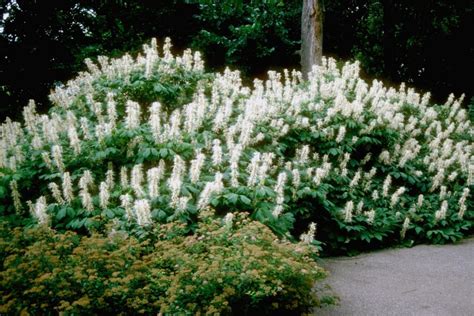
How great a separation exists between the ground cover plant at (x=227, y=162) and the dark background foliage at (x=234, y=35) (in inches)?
211

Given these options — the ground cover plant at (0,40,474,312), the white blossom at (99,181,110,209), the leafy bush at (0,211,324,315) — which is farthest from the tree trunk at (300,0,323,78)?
the leafy bush at (0,211,324,315)

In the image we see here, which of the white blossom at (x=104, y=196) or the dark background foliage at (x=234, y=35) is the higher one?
the dark background foliage at (x=234, y=35)

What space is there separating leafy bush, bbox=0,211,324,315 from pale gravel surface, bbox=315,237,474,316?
922 millimetres

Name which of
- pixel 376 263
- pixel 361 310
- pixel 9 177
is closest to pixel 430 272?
pixel 376 263

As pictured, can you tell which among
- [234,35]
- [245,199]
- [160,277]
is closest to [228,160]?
[245,199]

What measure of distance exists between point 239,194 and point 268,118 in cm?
227

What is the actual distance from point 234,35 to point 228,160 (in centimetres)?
936

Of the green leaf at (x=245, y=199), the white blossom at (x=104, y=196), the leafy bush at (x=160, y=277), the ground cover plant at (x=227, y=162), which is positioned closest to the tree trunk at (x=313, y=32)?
the ground cover plant at (x=227, y=162)

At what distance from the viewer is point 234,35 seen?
47.4 feet

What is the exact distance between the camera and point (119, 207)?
5.02 metres

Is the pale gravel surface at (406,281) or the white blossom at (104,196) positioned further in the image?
the white blossom at (104,196)

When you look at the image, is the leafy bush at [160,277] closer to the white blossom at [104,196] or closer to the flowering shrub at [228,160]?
the flowering shrub at [228,160]

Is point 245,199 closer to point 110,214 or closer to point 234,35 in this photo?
point 110,214

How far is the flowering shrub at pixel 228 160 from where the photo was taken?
5.08m
